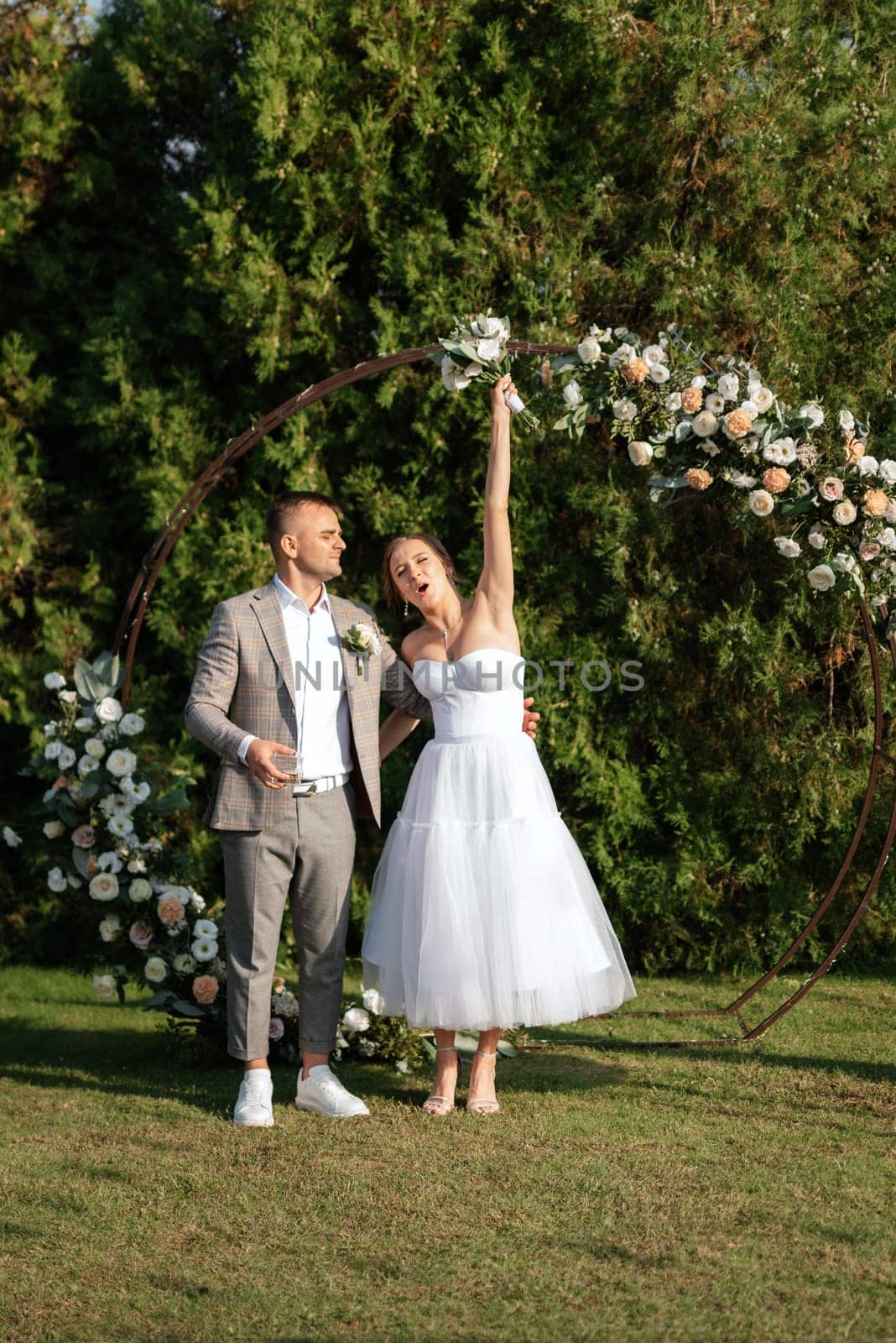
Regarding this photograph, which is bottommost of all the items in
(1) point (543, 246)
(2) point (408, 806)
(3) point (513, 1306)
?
(3) point (513, 1306)

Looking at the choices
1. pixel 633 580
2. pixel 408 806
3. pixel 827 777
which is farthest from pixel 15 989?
pixel 827 777

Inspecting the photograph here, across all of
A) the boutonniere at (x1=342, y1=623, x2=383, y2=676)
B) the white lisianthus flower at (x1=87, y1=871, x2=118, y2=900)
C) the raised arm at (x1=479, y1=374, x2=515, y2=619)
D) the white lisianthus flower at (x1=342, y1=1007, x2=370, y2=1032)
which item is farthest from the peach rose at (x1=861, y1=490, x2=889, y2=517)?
the white lisianthus flower at (x1=87, y1=871, x2=118, y2=900)

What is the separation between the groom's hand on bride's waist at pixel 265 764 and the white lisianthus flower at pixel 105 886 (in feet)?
3.84

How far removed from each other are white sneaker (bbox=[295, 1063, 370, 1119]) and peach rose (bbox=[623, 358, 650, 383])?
2641 mm

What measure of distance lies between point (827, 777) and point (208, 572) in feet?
10.6

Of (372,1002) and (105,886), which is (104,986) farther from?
(372,1002)

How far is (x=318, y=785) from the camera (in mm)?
4551

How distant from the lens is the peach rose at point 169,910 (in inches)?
203

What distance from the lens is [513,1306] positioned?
3.01 m

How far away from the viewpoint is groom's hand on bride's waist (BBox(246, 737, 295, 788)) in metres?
4.24

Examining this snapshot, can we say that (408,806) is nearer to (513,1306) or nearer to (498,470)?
(498,470)

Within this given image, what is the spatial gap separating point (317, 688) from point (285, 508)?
0.63 m

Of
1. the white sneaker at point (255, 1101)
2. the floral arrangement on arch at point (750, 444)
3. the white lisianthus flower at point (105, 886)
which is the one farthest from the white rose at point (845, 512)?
the white lisianthus flower at point (105, 886)

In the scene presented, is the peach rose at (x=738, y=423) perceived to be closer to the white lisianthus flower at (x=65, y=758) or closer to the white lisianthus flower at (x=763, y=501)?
the white lisianthus flower at (x=763, y=501)
